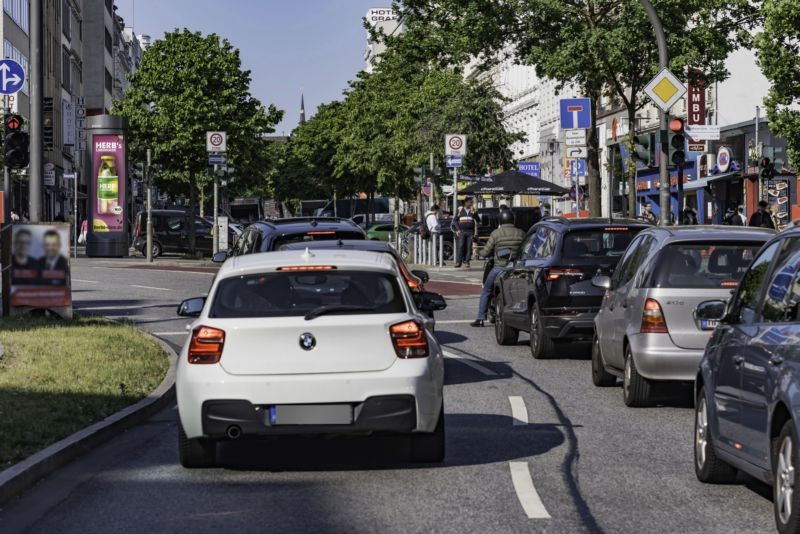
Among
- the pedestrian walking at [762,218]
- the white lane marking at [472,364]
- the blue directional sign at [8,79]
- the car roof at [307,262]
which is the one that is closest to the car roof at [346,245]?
the white lane marking at [472,364]

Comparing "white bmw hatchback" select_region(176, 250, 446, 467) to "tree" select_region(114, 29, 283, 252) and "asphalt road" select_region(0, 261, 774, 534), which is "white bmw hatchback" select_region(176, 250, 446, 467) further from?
"tree" select_region(114, 29, 283, 252)

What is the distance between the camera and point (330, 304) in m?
9.27

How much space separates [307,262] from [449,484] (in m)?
1.64

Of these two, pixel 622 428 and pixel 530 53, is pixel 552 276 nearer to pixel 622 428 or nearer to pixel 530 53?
pixel 622 428

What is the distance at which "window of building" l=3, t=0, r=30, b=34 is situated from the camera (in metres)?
64.0

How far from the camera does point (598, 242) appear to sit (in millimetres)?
17312

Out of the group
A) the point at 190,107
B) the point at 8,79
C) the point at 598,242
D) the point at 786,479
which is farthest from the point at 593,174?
the point at 786,479

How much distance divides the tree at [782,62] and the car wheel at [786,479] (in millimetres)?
29598

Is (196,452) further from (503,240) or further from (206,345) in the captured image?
(503,240)

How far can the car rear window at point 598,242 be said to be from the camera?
17188 mm

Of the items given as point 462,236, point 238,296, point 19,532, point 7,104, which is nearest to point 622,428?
point 238,296

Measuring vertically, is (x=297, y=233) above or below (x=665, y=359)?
above

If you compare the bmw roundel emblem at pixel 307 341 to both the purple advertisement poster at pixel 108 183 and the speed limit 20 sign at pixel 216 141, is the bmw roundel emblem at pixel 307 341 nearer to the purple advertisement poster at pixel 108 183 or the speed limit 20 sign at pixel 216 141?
the speed limit 20 sign at pixel 216 141

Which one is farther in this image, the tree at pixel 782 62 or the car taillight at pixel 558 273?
the tree at pixel 782 62
